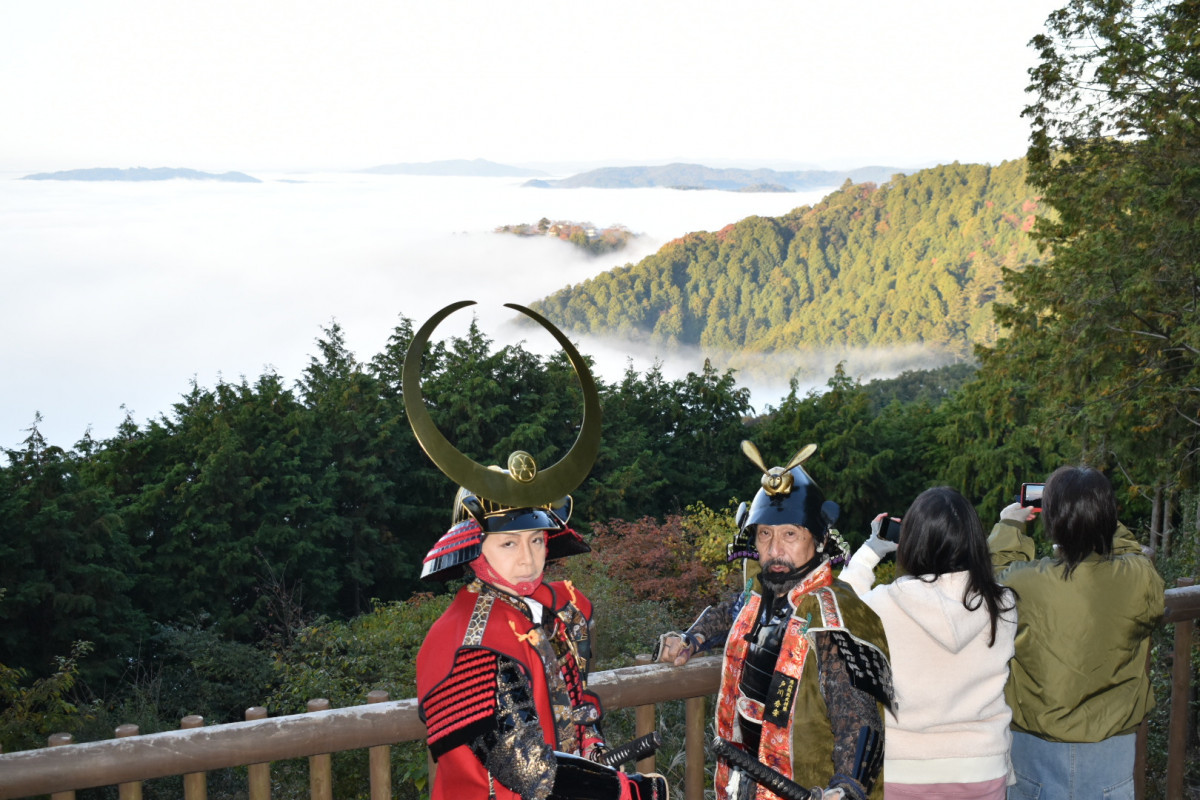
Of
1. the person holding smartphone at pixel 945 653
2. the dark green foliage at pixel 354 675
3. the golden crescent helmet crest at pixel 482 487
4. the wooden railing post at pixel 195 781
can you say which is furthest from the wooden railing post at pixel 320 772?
the dark green foliage at pixel 354 675

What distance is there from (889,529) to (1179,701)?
1610 millimetres

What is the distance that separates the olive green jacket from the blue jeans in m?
0.04

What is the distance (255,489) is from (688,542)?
10501 mm

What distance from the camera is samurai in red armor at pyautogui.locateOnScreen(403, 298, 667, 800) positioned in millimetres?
2047

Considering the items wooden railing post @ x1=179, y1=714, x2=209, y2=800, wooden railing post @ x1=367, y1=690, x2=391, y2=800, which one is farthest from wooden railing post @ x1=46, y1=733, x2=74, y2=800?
wooden railing post @ x1=367, y1=690, x2=391, y2=800

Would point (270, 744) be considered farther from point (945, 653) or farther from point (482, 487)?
point (945, 653)

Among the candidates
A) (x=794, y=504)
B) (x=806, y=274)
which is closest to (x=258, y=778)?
(x=794, y=504)

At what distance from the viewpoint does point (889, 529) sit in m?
2.82

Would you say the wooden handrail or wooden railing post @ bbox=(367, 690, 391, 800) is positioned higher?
the wooden handrail

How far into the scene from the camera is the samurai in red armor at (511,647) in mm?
2047

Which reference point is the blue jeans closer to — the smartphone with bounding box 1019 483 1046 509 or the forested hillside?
the smartphone with bounding box 1019 483 1046 509

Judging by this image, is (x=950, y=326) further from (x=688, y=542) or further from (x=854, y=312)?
(x=688, y=542)

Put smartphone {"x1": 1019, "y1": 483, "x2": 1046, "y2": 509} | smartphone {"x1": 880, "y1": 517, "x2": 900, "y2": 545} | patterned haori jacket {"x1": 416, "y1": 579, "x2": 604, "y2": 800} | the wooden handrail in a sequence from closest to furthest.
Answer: patterned haori jacket {"x1": 416, "y1": 579, "x2": 604, "y2": 800}
the wooden handrail
smartphone {"x1": 880, "y1": 517, "x2": 900, "y2": 545}
smartphone {"x1": 1019, "y1": 483, "x2": 1046, "y2": 509}

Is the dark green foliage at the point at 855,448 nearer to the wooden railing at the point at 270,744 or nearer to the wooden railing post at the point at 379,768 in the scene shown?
the wooden railing at the point at 270,744
